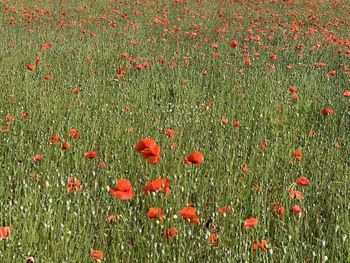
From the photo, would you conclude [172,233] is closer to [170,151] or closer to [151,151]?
[151,151]

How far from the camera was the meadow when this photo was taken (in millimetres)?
2377

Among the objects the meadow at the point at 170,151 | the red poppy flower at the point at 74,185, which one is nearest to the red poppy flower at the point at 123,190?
the meadow at the point at 170,151

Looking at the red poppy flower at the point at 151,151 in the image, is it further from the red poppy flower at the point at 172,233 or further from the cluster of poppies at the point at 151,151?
the red poppy flower at the point at 172,233

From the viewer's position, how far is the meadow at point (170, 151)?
2.38 m

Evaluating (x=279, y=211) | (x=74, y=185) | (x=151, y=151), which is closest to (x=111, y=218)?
(x=74, y=185)

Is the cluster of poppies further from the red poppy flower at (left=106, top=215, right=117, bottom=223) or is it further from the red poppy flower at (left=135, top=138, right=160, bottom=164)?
the red poppy flower at (left=106, top=215, right=117, bottom=223)

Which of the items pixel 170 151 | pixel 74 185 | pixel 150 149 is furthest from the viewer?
pixel 170 151

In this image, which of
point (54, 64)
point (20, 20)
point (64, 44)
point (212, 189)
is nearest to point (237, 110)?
point (212, 189)

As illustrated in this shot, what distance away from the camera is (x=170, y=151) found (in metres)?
3.50

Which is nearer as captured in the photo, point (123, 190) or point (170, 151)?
point (123, 190)

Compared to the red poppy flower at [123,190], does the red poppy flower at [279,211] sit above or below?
below

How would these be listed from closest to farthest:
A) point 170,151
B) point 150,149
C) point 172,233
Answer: point 172,233 < point 150,149 < point 170,151

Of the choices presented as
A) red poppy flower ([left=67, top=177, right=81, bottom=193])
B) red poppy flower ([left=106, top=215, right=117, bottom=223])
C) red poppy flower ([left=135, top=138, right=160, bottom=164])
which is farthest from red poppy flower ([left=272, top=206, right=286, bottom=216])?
red poppy flower ([left=67, top=177, right=81, bottom=193])

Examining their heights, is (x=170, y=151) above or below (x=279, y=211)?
below
